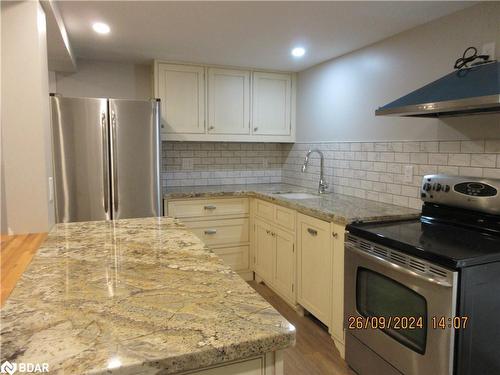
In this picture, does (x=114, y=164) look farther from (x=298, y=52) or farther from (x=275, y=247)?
(x=298, y=52)

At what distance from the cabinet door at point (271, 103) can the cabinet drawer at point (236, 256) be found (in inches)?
48.8

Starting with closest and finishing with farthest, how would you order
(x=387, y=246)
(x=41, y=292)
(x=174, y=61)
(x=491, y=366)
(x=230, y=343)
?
(x=230, y=343) → (x=41, y=292) → (x=491, y=366) → (x=387, y=246) → (x=174, y=61)

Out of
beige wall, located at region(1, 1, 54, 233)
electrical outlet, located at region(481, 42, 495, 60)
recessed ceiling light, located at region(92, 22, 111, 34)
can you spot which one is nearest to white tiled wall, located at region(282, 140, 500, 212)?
electrical outlet, located at region(481, 42, 495, 60)

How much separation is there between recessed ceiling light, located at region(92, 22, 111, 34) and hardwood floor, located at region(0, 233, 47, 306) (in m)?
1.50

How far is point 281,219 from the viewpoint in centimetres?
297

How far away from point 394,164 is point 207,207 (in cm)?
168

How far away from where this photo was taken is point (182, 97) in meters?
3.44

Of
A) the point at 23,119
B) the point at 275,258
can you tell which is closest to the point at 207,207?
the point at 275,258

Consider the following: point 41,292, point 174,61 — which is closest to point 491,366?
point 41,292

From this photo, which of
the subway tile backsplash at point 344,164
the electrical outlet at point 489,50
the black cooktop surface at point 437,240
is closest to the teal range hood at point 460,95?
the electrical outlet at point 489,50

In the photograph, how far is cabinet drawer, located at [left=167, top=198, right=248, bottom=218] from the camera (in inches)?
129

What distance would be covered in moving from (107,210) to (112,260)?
1700 mm

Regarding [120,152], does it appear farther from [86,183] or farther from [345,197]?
[345,197]

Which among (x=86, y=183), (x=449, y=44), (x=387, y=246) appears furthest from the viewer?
(x=86, y=183)
